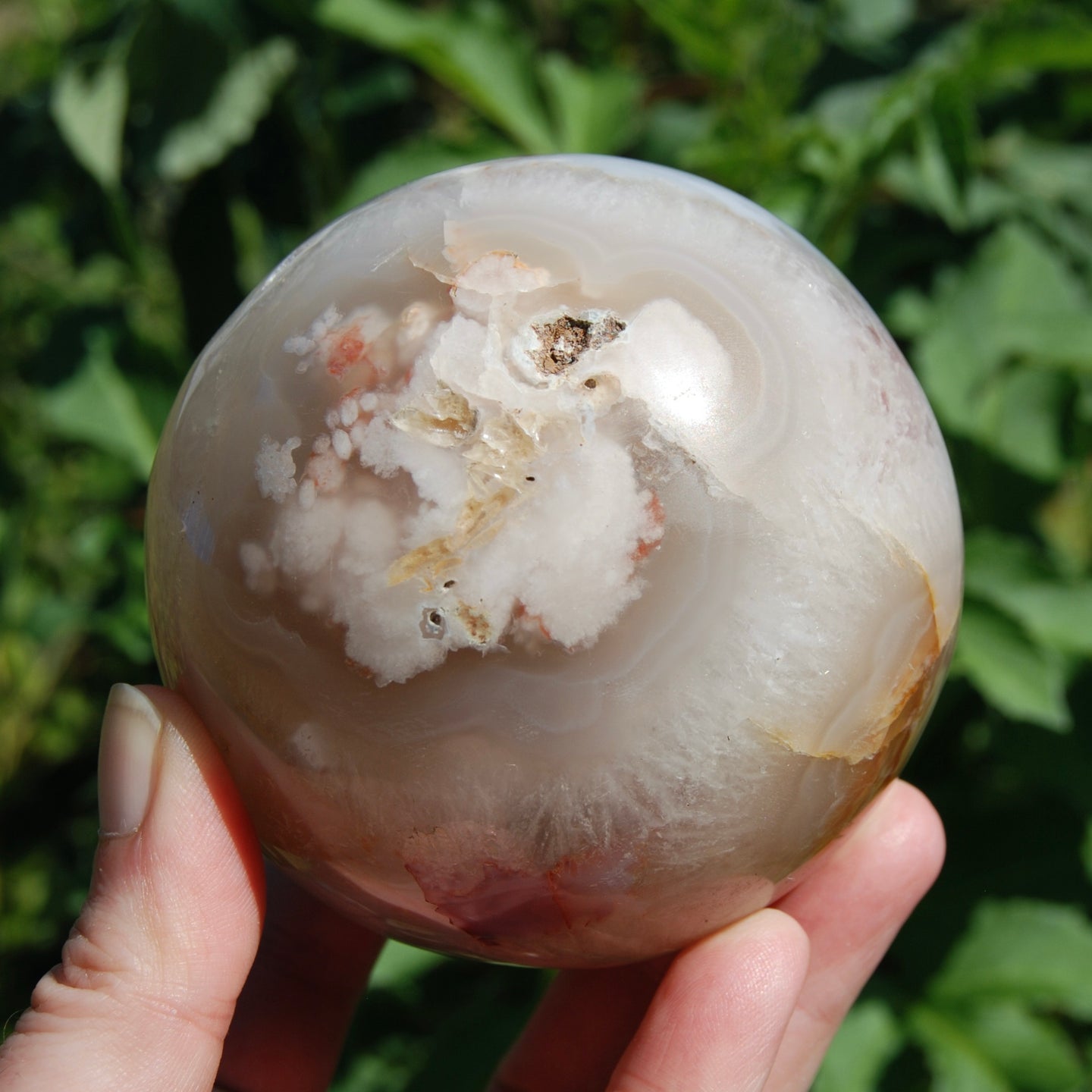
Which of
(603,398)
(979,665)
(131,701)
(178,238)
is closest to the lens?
(603,398)

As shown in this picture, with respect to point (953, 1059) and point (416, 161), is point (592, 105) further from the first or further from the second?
point (953, 1059)

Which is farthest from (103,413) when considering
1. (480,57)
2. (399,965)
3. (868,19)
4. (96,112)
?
(868,19)

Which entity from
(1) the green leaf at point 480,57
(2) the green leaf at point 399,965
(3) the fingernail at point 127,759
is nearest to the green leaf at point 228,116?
(1) the green leaf at point 480,57

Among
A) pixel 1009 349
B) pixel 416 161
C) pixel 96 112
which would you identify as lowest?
pixel 1009 349

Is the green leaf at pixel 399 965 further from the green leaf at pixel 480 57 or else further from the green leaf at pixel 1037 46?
the green leaf at pixel 1037 46

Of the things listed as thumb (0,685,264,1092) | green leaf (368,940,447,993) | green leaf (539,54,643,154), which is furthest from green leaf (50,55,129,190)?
green leaf (368,940,447,993)

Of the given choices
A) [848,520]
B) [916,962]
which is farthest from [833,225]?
[916,962]

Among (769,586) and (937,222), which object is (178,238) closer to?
(937,222)
